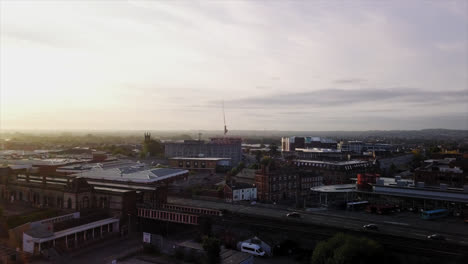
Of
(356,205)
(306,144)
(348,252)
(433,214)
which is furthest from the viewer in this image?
(306,144)

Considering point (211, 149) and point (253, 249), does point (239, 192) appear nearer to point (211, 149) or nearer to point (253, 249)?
point (253, 249)

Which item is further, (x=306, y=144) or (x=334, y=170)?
(x=306, y=144)

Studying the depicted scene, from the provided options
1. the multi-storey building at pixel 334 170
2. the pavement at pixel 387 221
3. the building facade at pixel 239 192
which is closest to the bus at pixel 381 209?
the pavement at pixel 387 221

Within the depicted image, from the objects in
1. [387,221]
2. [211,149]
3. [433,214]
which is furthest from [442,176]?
[211,149]

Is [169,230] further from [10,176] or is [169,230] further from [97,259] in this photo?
[10,176]

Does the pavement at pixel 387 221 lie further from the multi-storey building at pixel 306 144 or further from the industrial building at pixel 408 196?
the multi-storey building at pixel 306 144
